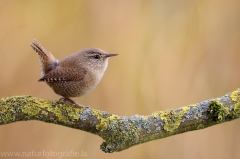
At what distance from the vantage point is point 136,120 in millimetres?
1705

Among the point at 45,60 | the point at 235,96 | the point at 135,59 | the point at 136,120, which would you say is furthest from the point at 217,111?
the point at 135,59

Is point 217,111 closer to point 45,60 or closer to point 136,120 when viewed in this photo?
point 136,120

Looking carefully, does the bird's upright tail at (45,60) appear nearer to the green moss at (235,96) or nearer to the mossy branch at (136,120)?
the mossy branch at (136,120)

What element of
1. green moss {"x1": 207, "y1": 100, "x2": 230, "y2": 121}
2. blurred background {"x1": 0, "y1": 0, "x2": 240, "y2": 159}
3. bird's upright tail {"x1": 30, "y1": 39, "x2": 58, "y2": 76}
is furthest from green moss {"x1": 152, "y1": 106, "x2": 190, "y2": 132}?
blurred background {"x1": 0, "y1": 0, "x2": 240, "y2": 159}

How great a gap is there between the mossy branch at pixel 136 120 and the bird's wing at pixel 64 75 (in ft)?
0.88

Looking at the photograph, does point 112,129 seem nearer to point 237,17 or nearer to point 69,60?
point 69,60

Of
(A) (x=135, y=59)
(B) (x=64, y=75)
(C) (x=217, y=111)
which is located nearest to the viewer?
(C) (x=217, y=111)

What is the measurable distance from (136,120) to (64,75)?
1.69 feet

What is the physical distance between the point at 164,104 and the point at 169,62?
37 centimetres

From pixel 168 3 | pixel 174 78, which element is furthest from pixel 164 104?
pixel 168 3

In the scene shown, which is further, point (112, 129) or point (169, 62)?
point (169, 62)

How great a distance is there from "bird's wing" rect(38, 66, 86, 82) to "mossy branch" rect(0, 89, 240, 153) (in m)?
0.27

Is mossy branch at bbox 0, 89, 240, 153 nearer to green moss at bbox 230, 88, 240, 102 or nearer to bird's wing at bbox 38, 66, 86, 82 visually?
green moss at bbox 230, 88, 240, 102

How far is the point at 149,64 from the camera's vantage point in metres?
2.94
